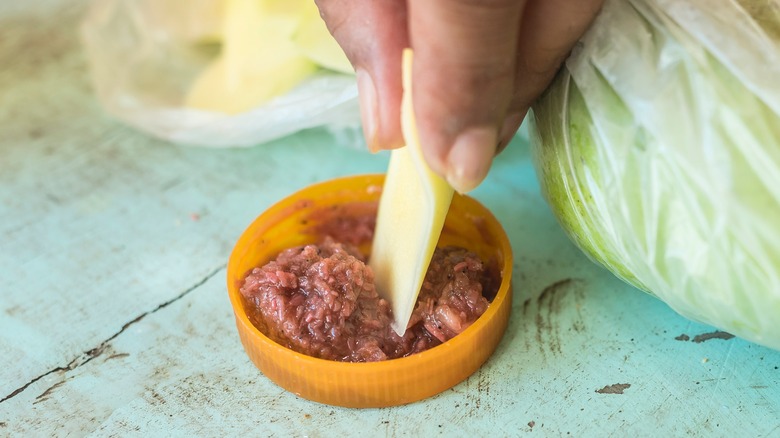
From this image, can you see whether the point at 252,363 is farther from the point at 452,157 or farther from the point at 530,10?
the point at 530,10

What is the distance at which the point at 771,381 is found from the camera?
119 cm

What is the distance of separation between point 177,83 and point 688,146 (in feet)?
4.37

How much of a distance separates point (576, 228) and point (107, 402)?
0.77m

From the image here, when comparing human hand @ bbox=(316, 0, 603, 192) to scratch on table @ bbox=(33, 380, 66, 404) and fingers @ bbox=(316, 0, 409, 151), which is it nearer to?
fingers @ bbox=(316, 0, 409, 151)

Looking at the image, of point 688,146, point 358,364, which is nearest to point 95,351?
point 358,364

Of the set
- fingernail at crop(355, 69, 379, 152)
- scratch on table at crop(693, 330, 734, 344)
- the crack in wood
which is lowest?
the crack in wood

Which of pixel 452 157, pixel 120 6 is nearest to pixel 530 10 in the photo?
pixel 452 157

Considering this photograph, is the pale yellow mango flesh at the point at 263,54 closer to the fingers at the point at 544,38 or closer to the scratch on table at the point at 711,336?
the fingers at the point at 544,38

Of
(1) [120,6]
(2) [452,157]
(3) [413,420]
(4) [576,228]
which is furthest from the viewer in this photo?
(1) [120,6]

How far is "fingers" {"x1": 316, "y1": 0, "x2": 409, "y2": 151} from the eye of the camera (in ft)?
3.52

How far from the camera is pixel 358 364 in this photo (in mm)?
1134

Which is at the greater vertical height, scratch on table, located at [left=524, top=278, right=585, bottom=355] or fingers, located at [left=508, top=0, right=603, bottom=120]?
fingers, located at [left=508, top=0, right=603, bottom=120]

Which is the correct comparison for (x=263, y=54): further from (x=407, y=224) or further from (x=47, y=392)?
(x=47, y=392)

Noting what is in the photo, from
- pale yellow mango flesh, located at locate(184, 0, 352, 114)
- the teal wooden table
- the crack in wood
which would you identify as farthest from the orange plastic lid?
pale yellow mango flesh, located at locate(184, 0, 352, 114)
